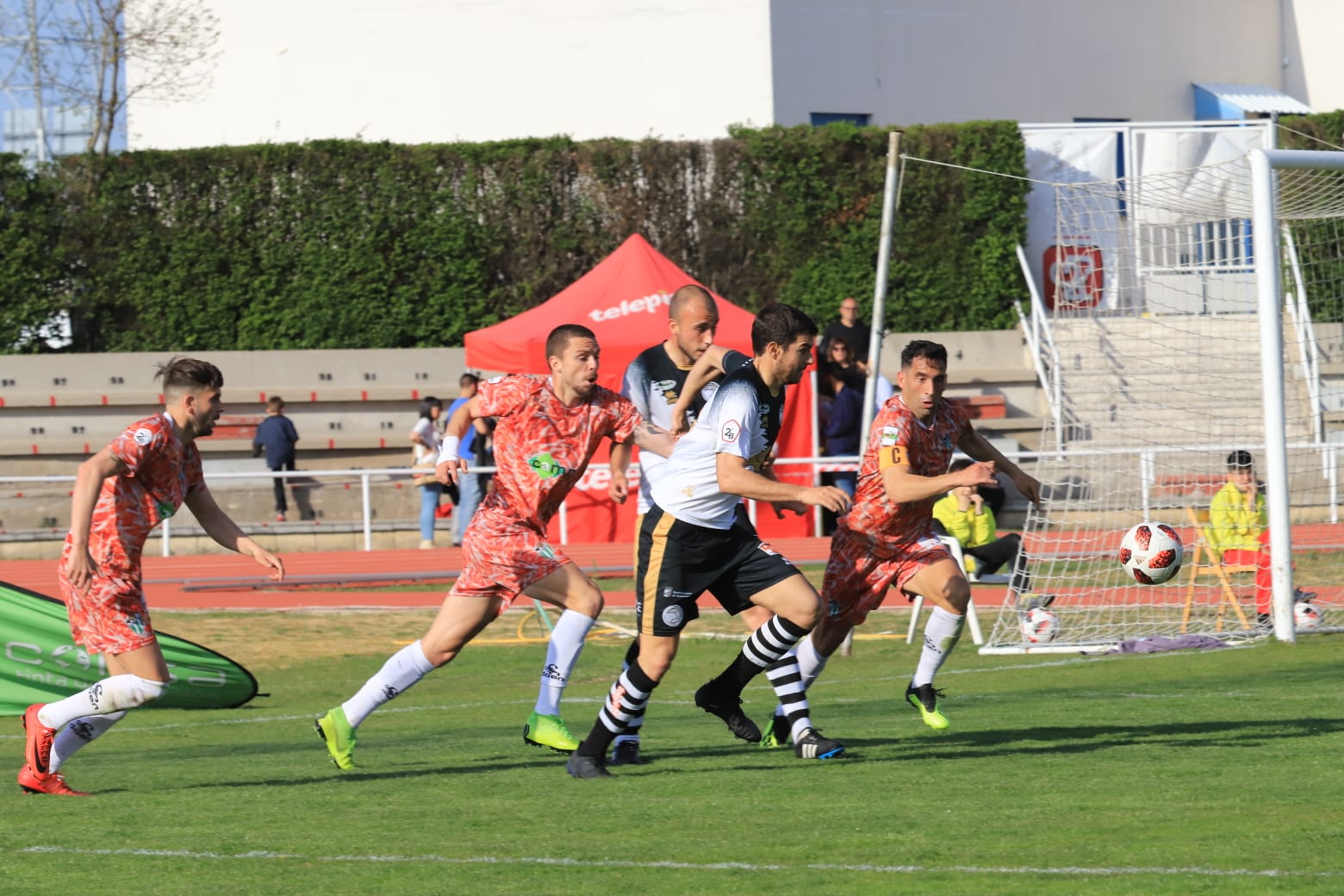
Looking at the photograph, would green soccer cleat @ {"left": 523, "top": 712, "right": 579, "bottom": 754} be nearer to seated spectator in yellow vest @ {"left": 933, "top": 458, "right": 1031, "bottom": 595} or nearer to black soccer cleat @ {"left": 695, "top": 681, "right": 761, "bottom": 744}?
black soccer cleat @ {"left": 695, "top": 681, "right": 761, "bottom": 744}

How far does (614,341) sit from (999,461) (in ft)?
38.5

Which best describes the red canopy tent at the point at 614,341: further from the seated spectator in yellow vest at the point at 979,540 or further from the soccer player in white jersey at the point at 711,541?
the soccer player in white jersey at the point at 711,541

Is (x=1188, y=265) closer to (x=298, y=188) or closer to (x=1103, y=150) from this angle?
(x=1103, y=150)

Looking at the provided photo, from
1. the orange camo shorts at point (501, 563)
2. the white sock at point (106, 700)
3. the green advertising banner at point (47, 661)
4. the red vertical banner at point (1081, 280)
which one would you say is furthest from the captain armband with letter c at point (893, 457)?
the red vertical banner at point (1081, 280)

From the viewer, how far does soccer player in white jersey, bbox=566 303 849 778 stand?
746 centimetres

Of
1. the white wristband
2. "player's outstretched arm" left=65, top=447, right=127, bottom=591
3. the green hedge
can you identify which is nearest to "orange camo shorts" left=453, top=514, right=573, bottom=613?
the white wristband

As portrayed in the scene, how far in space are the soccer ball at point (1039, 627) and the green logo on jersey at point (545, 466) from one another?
246 inches

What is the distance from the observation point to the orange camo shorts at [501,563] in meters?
7.85

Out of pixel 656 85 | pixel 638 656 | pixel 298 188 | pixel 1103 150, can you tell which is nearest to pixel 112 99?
pixel 298 188

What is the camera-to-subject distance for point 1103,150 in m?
27.1

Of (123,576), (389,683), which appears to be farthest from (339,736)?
(123,576)

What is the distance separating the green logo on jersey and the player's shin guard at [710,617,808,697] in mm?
1117

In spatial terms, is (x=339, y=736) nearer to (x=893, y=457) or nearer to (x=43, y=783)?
(x=43, y=783)

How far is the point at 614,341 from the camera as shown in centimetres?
1998
